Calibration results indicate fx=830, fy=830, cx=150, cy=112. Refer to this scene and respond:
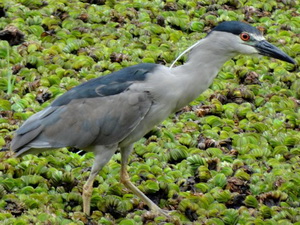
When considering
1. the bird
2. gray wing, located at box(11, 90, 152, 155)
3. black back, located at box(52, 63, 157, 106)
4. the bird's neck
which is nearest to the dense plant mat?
the bird

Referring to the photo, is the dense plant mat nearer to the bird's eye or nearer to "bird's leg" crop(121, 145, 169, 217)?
"bird's leg" crop(121, 145, 169, 217)

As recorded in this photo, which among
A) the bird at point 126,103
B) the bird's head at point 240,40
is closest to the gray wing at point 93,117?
the bird at point 126,103

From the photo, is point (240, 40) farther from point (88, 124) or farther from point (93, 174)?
point (93, 174)

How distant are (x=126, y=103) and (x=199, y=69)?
0.57 metres

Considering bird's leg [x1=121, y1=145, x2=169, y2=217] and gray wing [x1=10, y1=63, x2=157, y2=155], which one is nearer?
gray wing [x1=10, y1=63, x2=157, y2=155]

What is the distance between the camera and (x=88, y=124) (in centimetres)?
572

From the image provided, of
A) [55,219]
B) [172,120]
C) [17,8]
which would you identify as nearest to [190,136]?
[172,120]

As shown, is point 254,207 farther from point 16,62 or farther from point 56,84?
point 16,62

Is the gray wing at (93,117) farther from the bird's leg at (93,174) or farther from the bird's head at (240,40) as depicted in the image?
the bird's head at (240,40)

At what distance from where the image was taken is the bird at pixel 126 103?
5.68 m

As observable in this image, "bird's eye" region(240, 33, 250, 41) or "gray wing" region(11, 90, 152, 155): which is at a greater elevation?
"bird's eye" region(240, 33, 250, 41)

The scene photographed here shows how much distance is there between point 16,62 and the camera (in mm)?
7758

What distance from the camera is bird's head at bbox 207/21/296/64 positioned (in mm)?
5797

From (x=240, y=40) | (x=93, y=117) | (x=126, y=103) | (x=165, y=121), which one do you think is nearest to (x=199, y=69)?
(x=240, y=40)
